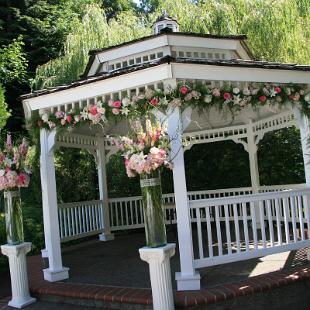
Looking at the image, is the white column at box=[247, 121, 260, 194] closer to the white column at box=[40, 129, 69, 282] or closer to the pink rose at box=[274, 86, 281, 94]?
the pink rose at box=[274, 86, 281, 94]

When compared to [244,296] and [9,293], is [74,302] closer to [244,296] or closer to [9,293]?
[9,293]

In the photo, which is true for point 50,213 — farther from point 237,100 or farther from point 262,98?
point 262,98

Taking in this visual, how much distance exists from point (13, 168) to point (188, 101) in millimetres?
2743

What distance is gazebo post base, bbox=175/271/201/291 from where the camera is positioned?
517 centimetres

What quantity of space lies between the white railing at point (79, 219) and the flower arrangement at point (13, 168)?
2606 millimetres

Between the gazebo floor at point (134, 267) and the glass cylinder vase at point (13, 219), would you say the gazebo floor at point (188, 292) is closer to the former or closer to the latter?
the gazebo floor at point (134, 267)

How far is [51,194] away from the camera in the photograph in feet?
21.5

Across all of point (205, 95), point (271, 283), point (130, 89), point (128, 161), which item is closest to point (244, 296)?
point (271, 283)

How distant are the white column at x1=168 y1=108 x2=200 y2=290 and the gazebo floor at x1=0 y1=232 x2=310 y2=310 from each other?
7.6 inches

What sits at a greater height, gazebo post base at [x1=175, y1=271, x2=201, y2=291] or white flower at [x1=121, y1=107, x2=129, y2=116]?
white flower at [x1=121, y1=107, x2=129, y2=116]

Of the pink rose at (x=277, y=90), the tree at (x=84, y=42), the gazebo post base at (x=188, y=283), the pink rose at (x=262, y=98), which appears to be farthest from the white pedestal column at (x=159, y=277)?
the tree at (x=84, y=42)

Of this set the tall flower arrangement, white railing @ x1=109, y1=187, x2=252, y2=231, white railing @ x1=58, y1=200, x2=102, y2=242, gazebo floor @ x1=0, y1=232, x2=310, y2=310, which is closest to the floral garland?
the tall flower arrangement

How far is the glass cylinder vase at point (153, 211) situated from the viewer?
4590 millimetres

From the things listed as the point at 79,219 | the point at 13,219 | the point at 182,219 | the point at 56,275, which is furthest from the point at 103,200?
the point at 182,219
